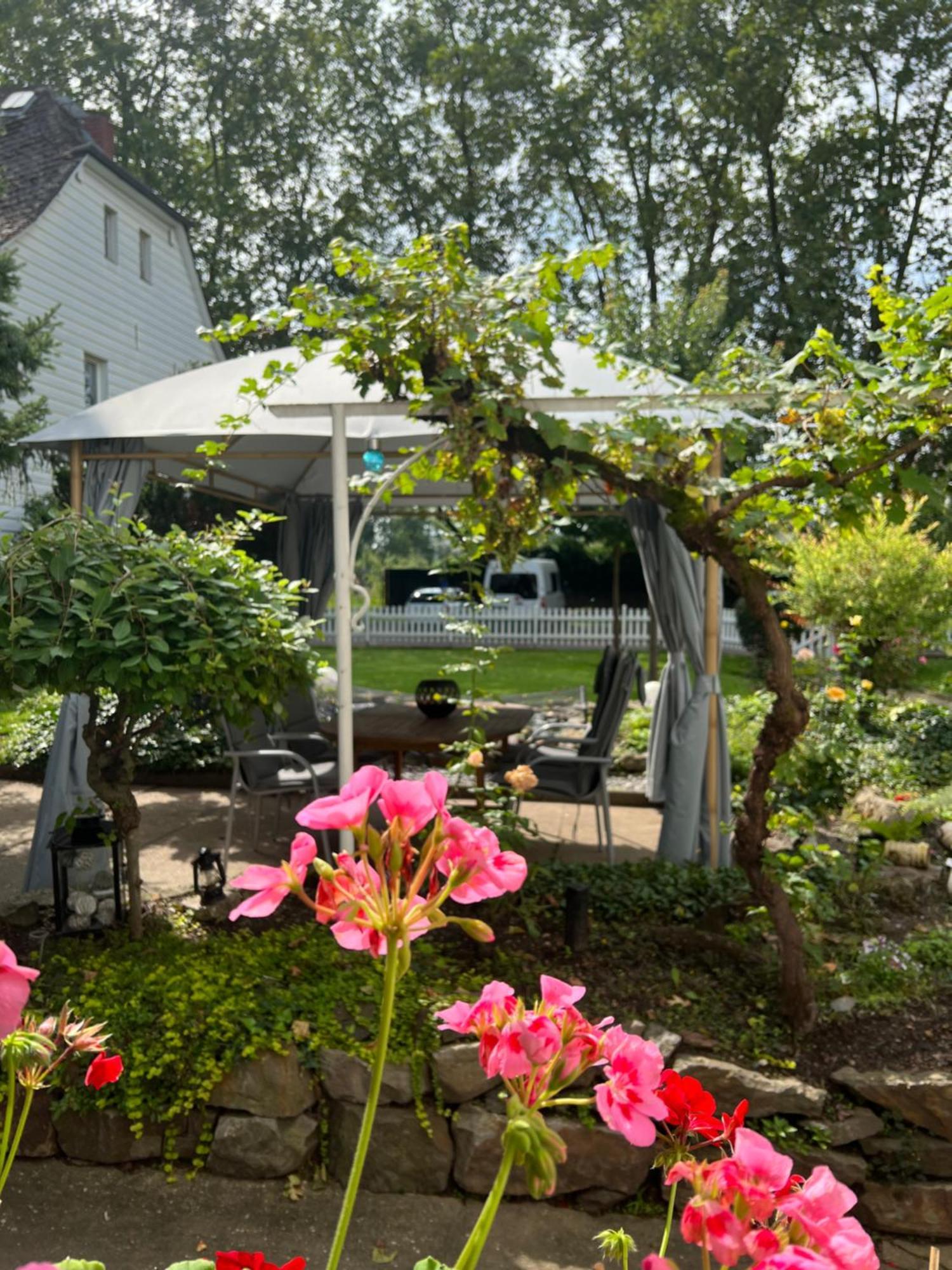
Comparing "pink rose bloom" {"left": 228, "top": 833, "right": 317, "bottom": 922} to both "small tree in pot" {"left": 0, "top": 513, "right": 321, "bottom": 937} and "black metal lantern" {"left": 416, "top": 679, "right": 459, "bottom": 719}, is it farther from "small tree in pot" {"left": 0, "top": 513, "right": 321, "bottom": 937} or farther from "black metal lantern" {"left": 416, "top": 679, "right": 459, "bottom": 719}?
"black metal lantern" {"left": 416, "top": 679, "right": 459, "bottom": 719}

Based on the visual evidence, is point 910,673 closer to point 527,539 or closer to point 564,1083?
point 527,539

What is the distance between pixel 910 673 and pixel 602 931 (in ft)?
23.1

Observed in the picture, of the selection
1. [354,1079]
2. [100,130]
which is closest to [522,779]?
[354,1079]

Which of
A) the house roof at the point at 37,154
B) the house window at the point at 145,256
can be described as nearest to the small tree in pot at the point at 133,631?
the house roof at the point at 37,154

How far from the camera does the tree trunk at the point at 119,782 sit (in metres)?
4.55

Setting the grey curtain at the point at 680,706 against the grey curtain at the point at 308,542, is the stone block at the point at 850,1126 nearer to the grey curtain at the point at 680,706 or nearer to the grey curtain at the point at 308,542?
the grey curtain at the point at 680,706

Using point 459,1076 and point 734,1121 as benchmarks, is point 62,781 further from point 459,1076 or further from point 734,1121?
point 734,1121

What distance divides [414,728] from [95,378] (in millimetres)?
11172

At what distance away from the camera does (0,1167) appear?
2.97ft

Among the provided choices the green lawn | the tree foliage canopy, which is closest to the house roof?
the tree foliage canopy

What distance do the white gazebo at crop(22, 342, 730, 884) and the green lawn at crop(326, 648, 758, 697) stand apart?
7052mm

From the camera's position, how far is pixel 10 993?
0.66 m

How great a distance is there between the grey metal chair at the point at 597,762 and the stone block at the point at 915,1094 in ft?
7.39

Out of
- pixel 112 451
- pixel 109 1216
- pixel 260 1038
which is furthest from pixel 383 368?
pixel 109 1216
